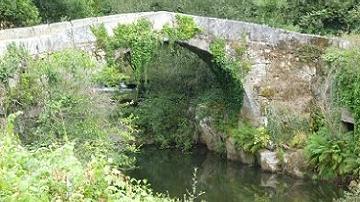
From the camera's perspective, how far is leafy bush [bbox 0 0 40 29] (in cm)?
1958

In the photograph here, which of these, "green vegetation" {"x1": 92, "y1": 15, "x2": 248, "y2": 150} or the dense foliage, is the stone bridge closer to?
"green vegetation" {"x1": 92, "y1": 15, "x2": 248, "y2": 150}

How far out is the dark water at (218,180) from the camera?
14773mm

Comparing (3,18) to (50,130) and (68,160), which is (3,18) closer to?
(50,130)

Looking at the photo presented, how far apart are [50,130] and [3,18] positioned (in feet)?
29.4

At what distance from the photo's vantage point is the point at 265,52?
54.2 ft

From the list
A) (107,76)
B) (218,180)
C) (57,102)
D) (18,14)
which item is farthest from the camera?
(18,14)

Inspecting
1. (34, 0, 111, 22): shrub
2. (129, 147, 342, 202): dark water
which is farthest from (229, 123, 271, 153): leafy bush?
(34, 0, 111, 22): shrub

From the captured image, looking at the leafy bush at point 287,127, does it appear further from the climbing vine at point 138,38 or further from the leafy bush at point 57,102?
the leafy bush at point 57,102

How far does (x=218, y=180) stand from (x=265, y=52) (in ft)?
10.7

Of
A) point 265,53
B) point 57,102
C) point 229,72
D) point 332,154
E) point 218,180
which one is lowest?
point 218,180

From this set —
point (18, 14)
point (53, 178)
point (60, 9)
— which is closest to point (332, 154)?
point (53, 178)

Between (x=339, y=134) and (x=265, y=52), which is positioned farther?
(x=265, y=52)

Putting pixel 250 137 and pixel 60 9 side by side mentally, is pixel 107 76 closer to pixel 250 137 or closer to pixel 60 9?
pixel 250 137

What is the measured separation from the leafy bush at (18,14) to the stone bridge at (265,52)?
3909mm
